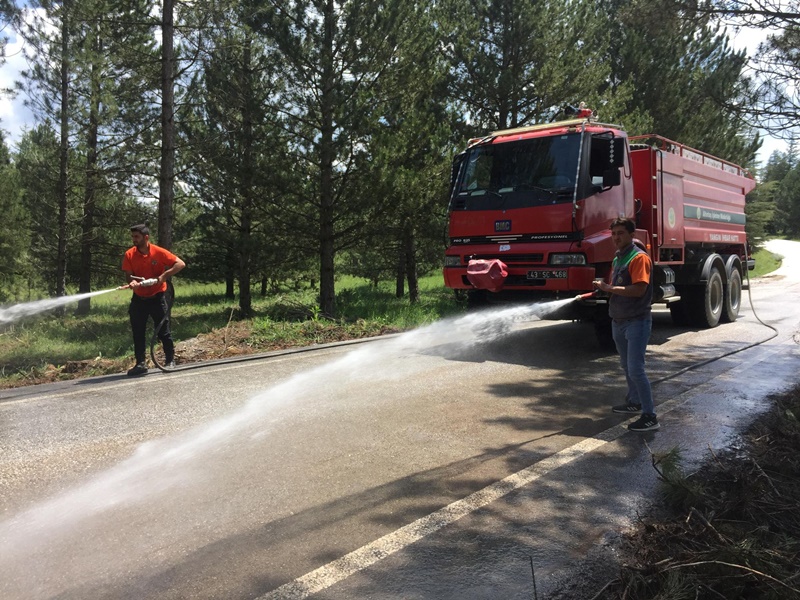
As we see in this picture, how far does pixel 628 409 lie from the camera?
5625mm

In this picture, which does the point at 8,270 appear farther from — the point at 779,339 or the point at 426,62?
the point at 779,339

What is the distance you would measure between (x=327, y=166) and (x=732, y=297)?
9411 mm

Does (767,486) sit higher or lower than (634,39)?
lower

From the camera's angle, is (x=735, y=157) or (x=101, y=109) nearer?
(x=101, y=109)

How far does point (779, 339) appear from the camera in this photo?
9914mm

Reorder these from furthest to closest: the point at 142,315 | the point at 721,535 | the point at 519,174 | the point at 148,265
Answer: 1. the point at 519,174
2. the point at 142,315
3. the point at 148,265
4. the point at 721,535

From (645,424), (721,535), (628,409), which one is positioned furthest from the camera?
(628,409)

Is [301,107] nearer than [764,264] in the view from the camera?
Yes

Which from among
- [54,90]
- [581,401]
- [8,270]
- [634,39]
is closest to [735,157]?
[634,39]

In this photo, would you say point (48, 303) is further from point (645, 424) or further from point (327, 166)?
point (645, 424)

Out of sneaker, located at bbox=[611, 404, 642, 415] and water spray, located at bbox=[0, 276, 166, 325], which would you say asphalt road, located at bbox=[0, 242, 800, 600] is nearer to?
sneaker, located at bbox=[611, 404, 642, 415]

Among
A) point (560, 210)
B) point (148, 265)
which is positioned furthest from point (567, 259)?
point (148, 265)

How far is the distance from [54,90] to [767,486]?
19617 millimetres

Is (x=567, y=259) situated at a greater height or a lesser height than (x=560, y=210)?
lesser
